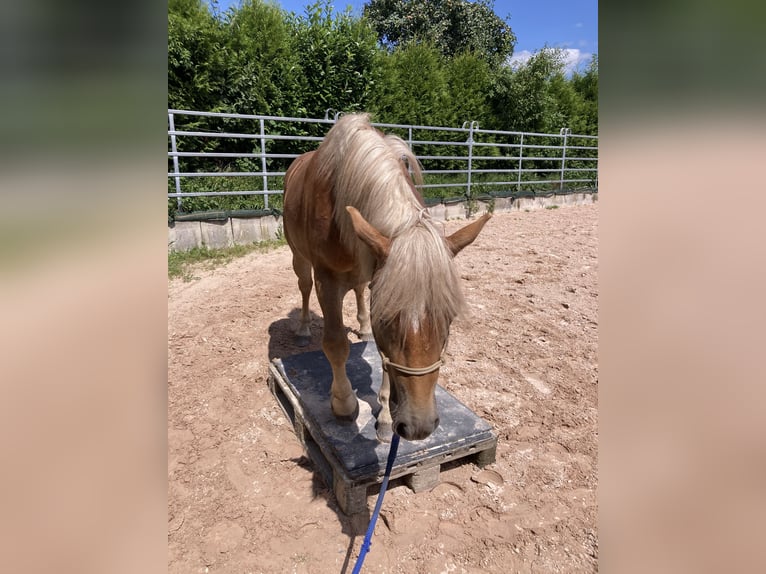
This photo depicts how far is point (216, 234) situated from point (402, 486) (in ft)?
19.7

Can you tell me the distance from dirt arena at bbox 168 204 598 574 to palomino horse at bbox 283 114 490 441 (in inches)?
10.0

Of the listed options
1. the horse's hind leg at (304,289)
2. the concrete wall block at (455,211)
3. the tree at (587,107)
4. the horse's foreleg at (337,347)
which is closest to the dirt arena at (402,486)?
the horse's hind leg at (304,289)

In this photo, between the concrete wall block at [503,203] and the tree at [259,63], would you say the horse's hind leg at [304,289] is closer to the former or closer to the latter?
the tree at [259,63]

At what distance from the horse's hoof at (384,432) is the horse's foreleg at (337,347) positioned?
0.20 metres

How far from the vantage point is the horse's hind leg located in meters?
4.15

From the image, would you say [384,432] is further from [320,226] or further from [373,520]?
[320,226]

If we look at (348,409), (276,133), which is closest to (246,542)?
(348,409)

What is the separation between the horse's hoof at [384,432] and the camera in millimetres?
2588

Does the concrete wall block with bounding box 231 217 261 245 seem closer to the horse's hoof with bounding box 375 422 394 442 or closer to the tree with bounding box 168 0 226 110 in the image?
the tree with bounding box 168 0 226 110

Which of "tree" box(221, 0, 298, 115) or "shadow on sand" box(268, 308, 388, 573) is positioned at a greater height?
"tree" box(221, 0, 298, 115)

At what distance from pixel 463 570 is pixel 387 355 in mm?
1118

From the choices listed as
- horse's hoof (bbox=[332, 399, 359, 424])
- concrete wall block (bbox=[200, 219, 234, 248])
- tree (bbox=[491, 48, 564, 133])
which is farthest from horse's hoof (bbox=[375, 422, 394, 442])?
tree (bbox=[491, 48, 564, 133])

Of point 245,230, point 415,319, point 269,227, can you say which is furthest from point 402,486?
point 269,227

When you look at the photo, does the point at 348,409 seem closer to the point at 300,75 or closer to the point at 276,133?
the point at 276,133
